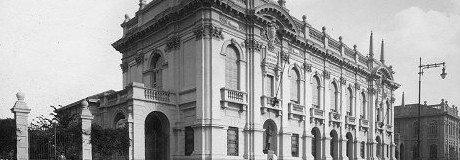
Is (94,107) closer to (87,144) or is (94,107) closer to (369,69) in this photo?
(87,144)

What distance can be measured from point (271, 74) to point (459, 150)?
58.3 meters

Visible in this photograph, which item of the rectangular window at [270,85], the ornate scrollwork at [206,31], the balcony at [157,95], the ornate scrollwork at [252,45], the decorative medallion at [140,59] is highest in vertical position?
the ornate scrollwork at [206,31]

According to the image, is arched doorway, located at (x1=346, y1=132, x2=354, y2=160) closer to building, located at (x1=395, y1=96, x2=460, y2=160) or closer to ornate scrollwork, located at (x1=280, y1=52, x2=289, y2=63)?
ornate scrollwork, located at (x1=280, y1=52, x2=289, y2=63)

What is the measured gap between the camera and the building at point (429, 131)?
2469 inches

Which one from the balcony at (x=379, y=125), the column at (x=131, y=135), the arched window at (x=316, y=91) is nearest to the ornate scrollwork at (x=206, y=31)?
the column at (x=131, y=135)

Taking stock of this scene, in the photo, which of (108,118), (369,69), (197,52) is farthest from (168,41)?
(369,69)

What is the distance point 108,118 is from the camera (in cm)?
2495

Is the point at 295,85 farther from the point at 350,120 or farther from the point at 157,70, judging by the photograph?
the point at 157,70

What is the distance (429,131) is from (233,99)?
51273 millimetres

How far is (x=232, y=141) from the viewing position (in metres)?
23.4

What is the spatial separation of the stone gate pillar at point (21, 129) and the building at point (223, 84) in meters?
5.95

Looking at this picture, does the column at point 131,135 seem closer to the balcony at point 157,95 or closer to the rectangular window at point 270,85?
the balcony at point 157,95

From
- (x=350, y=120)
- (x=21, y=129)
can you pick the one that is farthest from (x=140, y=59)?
(x=350, y=120)

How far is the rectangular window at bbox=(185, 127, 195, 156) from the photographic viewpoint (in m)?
22.7
